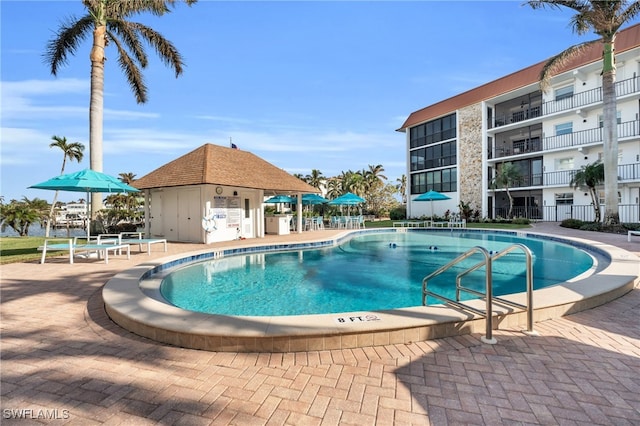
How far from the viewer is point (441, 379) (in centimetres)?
268

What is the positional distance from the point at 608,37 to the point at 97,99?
24.5 meters

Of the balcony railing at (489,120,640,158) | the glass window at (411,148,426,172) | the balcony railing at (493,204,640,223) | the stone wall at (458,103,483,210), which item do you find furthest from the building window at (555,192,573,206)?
the glass window at (411,148,426,172)

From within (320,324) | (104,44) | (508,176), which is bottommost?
(320,324)

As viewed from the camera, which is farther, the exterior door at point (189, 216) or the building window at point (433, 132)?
the building window at point (433, 132)

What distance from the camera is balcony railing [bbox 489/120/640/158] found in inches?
743

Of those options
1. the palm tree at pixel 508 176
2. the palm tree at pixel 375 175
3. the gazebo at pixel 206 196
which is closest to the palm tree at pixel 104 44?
the gazebo at pixel 206 196

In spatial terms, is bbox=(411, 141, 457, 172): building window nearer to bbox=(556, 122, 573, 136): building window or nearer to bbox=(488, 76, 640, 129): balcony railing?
bbox=(488, 76, 640, 129): balcony railing

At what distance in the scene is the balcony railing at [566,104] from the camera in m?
18.8

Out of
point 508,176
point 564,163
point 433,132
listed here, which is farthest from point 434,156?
point 564,163

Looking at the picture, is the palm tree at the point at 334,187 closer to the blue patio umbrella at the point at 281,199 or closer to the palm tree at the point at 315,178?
the palm tree at the point at 315,178

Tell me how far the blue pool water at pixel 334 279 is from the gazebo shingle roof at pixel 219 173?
15.0ft

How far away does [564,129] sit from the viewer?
2300 centimetres

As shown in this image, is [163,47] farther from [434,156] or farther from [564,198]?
[564,198]

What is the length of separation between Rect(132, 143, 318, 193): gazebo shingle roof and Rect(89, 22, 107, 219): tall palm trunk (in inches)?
78.9
